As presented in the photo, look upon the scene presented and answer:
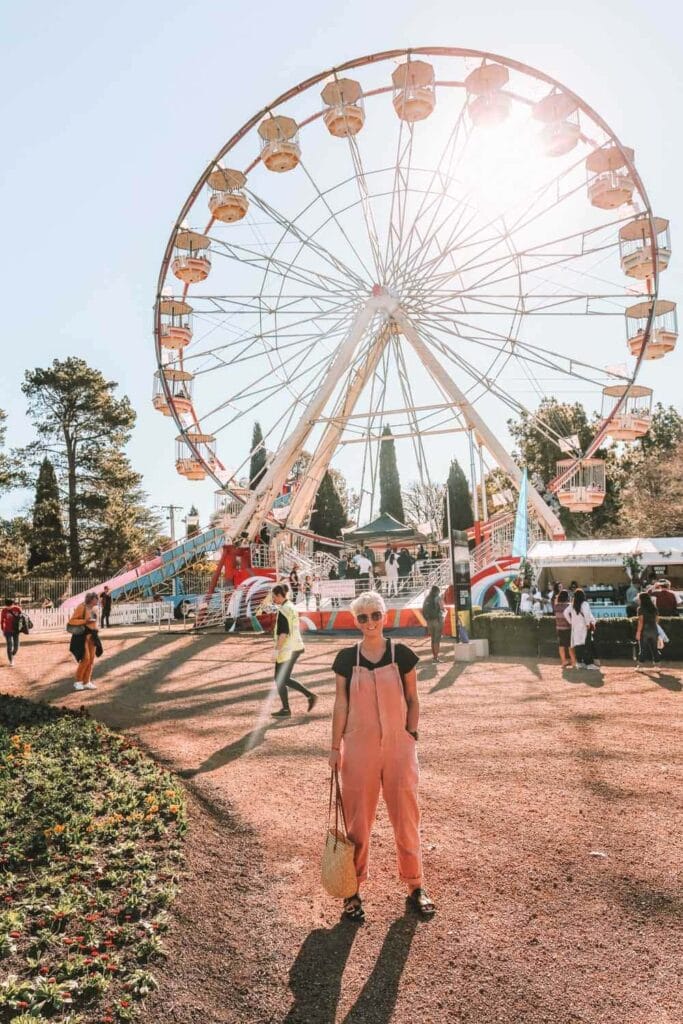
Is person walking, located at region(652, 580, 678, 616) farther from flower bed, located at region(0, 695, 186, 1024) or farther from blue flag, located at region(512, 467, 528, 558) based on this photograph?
flower bed, located at region(0, 695, 186, 1024)

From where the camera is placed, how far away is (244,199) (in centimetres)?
2145

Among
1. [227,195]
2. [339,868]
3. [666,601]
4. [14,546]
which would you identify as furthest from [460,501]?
[339,868]

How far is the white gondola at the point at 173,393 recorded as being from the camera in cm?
2316

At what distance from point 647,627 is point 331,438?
526 inches

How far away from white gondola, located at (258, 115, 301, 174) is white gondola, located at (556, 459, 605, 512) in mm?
12383

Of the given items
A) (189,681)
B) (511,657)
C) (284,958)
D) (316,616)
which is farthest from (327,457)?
(284,958)

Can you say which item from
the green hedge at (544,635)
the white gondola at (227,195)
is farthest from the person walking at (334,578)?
the white gondola at (227,195)

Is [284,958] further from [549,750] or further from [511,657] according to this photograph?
[511,657]

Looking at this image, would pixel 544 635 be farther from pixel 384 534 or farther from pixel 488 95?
pixel 384 534

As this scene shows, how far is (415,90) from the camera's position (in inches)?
788

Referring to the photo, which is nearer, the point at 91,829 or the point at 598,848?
the point at 598,848

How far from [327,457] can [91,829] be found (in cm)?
1996

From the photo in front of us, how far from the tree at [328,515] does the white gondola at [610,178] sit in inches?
1803

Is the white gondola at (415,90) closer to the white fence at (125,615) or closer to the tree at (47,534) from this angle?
the white fence at (125,615)
